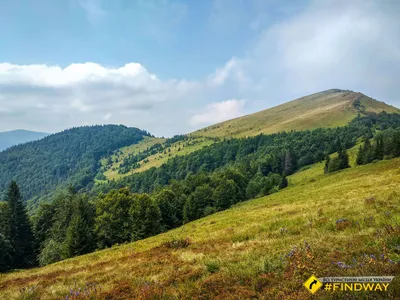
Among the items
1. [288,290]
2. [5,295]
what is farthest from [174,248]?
[288,290]

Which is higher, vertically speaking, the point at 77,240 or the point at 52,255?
the point at 77,240

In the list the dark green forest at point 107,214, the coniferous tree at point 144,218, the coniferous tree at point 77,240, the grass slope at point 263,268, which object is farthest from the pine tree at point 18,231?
the grass slope at point 263,268

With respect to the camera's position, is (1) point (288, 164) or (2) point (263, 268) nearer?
(2) point (263, 268)

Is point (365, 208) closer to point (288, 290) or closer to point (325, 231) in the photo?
point (325, 231)

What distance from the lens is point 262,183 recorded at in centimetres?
9594

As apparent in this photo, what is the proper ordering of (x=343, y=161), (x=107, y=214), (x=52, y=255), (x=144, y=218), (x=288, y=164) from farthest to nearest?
1. (x=288, y=164)
2. (x=343, y=161)
3. (x=107, y=214)
4. (x=144, y=218)
5. (x=52, y=255)

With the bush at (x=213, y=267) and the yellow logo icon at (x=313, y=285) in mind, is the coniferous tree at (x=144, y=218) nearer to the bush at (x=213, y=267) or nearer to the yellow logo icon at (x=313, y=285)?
the bush at (x=213, y=267)

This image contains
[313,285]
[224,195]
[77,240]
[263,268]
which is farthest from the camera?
[224,195]

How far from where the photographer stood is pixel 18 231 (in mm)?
59312

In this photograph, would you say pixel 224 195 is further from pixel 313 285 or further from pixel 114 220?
pixel 313 285

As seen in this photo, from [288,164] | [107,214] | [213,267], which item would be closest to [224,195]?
[107,214]

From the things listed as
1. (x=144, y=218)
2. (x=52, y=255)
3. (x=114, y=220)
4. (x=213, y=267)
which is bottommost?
(x=52, y=255)

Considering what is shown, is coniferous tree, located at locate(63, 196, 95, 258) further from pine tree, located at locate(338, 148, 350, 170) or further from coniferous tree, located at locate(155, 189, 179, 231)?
pine tree, located at locate(338, 148, 350, 170)

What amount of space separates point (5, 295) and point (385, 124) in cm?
21548
